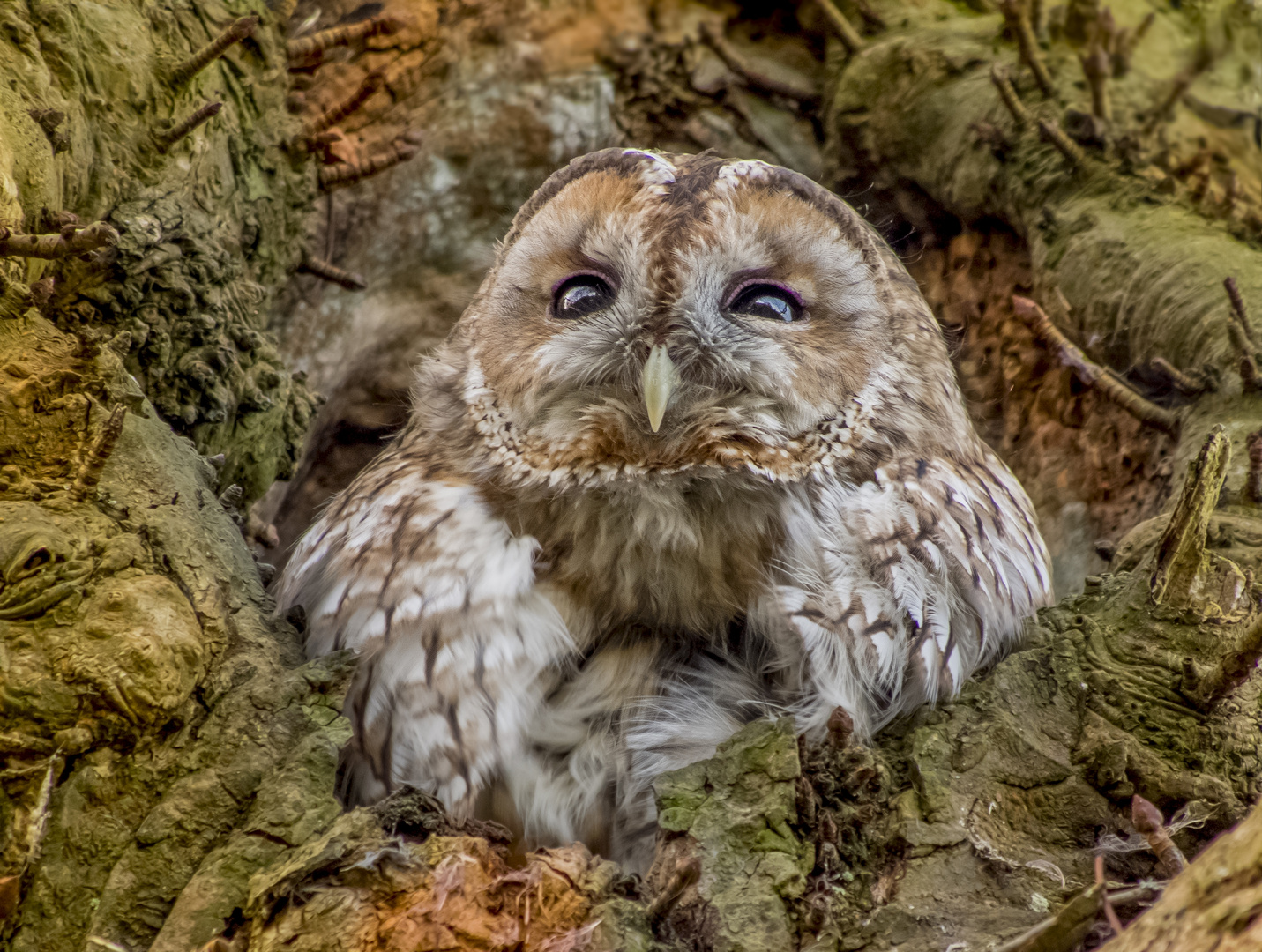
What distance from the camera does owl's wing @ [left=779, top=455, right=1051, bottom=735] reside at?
1.64 meters

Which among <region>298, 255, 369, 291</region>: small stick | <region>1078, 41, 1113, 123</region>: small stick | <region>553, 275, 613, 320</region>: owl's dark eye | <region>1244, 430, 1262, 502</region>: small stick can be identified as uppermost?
<region>1078, 41, 1113, 123</region>: small stick

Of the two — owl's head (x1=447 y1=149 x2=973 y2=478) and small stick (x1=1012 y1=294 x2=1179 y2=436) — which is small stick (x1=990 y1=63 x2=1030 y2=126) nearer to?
small stick (x1=1012 y1=294 x2=1179 y2=436)

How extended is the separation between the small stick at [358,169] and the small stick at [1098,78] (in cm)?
161

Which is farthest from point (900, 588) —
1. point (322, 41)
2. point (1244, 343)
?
point (322, 41)

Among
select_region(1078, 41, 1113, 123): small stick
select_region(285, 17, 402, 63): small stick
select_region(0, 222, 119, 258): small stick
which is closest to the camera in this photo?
select_region(0, 222, 119, 258): small stick

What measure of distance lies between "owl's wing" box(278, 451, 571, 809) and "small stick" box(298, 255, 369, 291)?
90cm

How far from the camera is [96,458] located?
145 centimetres

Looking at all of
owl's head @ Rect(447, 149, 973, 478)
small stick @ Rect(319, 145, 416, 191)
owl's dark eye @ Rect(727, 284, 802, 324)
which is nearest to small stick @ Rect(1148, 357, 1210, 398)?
owl's head @ Rect(447, 149, 973, 478)

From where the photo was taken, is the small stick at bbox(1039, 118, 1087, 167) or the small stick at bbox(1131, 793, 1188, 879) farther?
the small stick at bbox(1039, 118, 1087, 167)

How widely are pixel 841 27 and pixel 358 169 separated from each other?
1428 millimetres

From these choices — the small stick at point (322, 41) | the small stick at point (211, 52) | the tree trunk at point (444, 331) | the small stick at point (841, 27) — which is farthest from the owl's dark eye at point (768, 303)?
the small stick at point (841, 27)

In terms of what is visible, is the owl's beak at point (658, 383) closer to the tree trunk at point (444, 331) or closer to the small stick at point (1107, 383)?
the tree trunk at point (444, 331)

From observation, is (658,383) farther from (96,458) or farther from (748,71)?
(748,71)

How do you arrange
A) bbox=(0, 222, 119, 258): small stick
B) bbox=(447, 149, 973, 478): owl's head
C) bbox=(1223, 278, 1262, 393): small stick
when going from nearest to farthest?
bbox=(0, 222, 119, 258): small stick
bbox=(447, 149, 973, 478): owl's head
bbox=(1223, 278, 1262, 393): small stick
